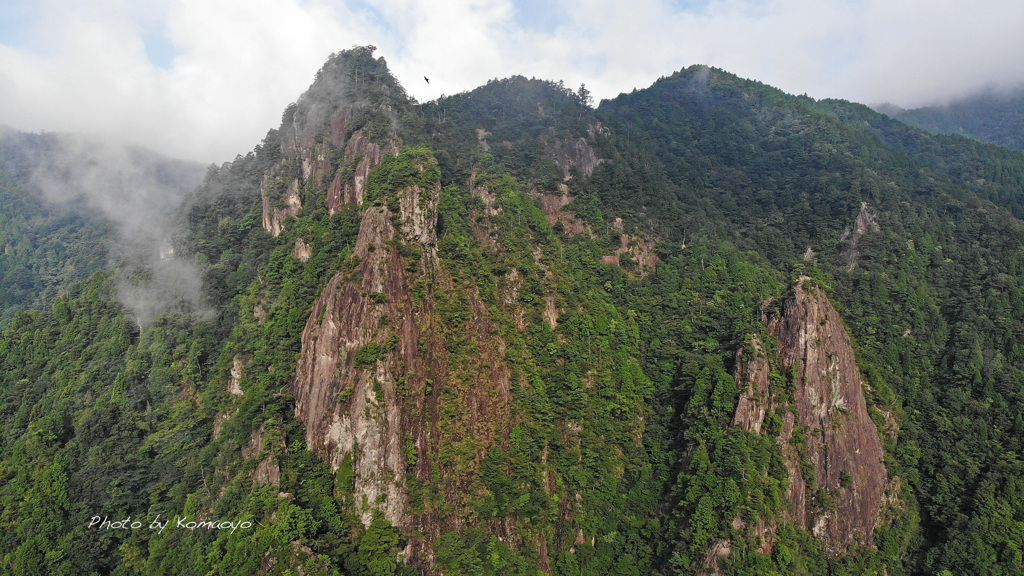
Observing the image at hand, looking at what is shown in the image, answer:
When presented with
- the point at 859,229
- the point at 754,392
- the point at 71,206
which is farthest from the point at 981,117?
the point at 71,206

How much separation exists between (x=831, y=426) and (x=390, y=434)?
45680mm

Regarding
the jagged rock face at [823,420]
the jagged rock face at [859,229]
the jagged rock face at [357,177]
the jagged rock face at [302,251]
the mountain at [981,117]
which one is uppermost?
the mountain at [981,117]

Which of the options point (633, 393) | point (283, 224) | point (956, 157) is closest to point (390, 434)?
point (633, 393)

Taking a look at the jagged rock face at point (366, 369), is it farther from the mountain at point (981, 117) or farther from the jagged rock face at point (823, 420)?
the mountain at point (981, 117)

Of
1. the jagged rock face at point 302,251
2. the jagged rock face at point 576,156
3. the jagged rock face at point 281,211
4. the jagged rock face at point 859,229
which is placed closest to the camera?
the jagged rock face at point 302,251

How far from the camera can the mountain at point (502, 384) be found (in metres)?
49.5

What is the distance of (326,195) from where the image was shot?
6650cm

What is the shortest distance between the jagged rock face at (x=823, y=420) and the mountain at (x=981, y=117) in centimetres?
11041

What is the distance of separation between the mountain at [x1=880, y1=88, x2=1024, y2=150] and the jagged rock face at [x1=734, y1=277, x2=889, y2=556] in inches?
4347

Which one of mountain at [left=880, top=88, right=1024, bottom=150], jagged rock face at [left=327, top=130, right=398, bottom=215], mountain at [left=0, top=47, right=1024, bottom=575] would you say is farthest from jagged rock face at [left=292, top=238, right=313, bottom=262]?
mountain at [left=880, top=88, right=1024, bottom=150]

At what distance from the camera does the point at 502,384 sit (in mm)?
58844

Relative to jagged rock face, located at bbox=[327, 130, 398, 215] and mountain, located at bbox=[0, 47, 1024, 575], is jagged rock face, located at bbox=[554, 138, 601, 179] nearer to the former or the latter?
mountain, located at bbox=[0, 47, 1024, 575]

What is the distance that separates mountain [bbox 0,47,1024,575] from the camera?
49500 millimetres

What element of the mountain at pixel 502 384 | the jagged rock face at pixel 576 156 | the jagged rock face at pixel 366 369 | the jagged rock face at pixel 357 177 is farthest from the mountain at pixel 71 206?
the jagged rock face at pixel 576 156
